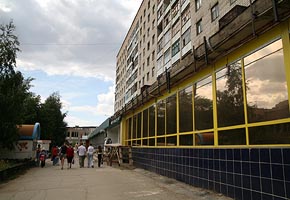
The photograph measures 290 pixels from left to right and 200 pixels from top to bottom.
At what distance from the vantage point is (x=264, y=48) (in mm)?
6703

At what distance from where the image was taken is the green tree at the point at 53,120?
42.2m

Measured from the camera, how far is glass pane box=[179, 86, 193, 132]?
35.7 ft

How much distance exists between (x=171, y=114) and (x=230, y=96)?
5094 mm

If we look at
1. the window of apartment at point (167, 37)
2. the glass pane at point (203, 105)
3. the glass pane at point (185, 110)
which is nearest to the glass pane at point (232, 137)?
the glass pane at point (203, 105)

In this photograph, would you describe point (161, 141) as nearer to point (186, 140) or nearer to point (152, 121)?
point (152, 121)

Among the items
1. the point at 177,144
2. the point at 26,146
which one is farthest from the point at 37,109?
the point at 177,144

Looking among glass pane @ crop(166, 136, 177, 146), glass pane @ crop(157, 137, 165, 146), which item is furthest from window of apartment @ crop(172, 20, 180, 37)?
glass pane @ crop(166, 136, 177, 146)

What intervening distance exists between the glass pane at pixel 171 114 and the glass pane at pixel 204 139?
7.61 feet

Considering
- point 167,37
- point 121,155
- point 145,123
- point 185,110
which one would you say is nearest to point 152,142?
point 145,123

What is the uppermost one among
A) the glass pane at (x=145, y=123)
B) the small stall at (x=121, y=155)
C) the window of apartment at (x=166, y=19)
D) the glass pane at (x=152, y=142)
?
the window of apartment at (x=166, y=19)

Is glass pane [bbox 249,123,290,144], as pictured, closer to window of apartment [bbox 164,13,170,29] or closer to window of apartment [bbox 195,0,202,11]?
window of apartment [bbox 195,0,202,11]

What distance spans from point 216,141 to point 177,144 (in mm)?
3418

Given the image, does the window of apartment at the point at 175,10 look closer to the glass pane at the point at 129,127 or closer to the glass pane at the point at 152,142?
the glass pane at the point at 129,127

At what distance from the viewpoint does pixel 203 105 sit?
9.75 metres
